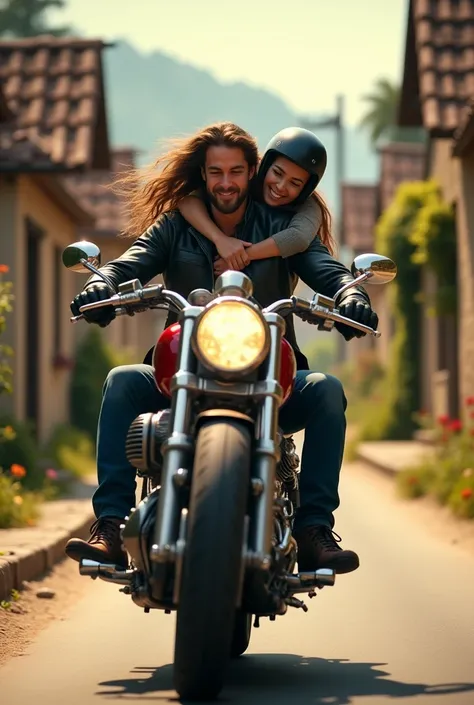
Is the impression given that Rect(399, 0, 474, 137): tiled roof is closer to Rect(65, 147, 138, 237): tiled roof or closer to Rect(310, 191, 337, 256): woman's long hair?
Rect(65, 147, 138, 237): tiled roof

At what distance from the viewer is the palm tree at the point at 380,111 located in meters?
73.7

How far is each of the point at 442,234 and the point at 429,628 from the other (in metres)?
13.6

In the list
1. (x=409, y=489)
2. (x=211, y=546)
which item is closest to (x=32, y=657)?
(x=211, y=546)

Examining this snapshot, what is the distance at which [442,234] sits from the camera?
66.2 feet

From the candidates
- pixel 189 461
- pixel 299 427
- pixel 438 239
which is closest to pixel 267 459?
pixel 189 461

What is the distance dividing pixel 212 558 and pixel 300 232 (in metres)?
1.77

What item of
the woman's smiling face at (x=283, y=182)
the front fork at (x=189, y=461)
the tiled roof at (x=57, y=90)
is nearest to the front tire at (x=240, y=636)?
the front fork at (x=189, y=461)

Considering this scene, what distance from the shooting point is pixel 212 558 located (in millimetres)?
4688

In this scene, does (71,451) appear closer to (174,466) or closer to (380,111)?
(174,466)

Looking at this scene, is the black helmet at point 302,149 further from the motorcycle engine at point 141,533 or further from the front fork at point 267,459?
the motorcycle engine at point 141,533

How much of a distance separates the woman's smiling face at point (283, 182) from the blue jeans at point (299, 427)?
0.85 metres

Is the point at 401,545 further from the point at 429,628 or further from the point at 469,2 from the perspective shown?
the point at 469,2

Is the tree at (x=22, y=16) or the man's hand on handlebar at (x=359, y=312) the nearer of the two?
the man's hand on handlebar at (x=359, y=312)

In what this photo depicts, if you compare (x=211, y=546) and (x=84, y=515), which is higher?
(x=211, y=546)
